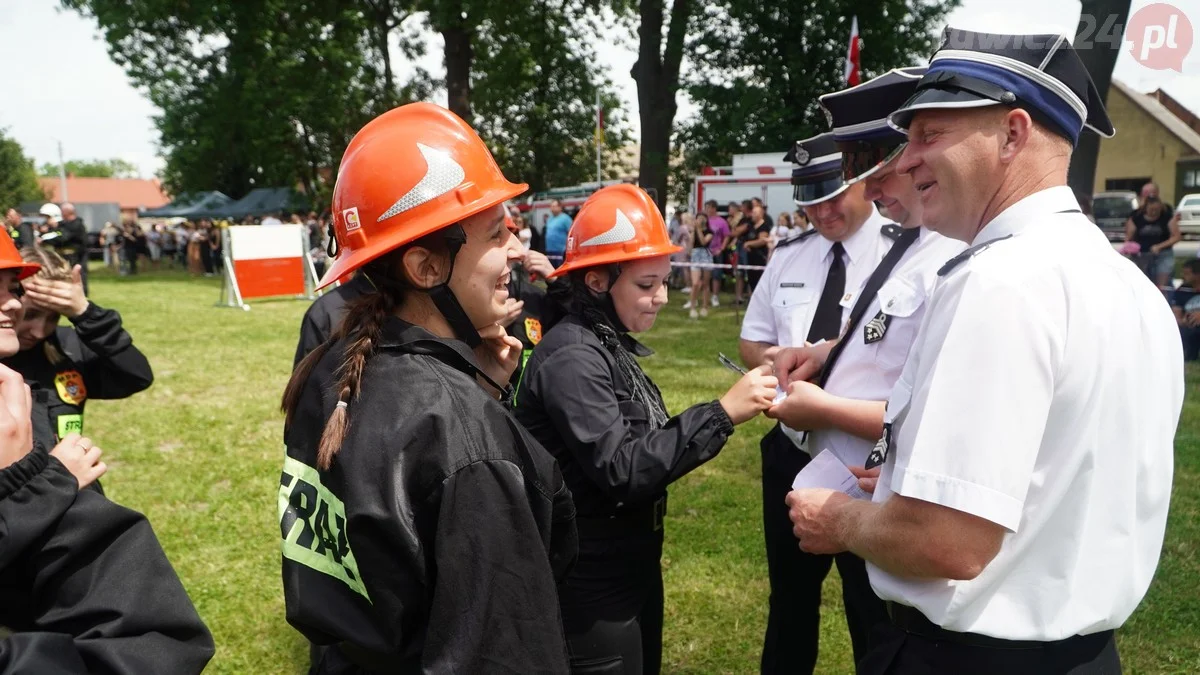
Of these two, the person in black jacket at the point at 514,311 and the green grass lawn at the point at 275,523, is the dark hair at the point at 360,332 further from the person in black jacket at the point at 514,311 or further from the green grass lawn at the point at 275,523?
the green grass lawn at the point at 275,523

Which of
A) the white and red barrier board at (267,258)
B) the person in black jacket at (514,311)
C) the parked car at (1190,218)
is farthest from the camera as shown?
the parked car at (1190,218)

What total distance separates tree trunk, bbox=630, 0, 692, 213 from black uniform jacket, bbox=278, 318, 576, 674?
18332 millimetres

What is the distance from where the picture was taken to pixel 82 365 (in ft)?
12.6

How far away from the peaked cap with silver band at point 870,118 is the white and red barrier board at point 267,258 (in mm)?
17244

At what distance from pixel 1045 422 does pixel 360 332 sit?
4.45 feet

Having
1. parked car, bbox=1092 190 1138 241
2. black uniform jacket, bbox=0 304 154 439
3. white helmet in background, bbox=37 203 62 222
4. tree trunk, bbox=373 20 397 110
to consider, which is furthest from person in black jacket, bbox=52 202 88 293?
parked car, bbox=1092 190 1138 241

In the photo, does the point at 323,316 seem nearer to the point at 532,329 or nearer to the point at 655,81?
the point at 532,329

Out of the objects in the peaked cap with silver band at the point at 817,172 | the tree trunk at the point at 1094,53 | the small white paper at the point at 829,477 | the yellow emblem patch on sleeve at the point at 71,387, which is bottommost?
the yellow emblem patch on sleeve at the point at 71,387

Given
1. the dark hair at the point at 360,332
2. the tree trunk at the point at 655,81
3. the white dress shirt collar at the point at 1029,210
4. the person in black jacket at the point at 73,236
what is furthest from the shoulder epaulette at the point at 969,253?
the person in black jacket at the point at 73,236

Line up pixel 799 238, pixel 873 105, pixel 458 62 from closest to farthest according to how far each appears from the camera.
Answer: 1. pixel 873 105
2. pixel 799 238
3. pixel 458 62

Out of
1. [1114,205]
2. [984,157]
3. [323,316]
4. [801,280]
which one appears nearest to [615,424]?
[984,157]

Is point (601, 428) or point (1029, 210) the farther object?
point (601, 428)

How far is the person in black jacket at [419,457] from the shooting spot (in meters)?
1.54

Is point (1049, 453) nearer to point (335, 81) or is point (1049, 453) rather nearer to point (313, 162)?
point (335, 81)
